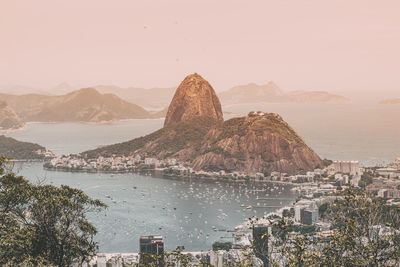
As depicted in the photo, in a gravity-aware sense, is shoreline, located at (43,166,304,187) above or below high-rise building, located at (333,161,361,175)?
below

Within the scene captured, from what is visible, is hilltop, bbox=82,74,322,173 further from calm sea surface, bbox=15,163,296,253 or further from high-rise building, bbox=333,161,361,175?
calm sea surface, bbox=15,163,296,253

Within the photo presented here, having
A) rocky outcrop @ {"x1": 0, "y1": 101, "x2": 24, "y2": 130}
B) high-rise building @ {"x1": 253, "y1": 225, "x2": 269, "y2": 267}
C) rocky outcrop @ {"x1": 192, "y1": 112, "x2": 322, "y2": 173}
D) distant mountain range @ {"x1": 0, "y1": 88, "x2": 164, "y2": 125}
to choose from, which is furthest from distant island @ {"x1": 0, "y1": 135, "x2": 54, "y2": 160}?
distant mountain range @ {"x1": 0, "y1": 88, "x2": 164, "y2": 125}

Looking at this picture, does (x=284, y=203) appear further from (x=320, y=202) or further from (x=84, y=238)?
(x=84, y=238)

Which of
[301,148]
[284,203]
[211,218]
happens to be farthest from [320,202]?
[301,148]

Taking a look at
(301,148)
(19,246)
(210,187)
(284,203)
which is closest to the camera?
(19,246)

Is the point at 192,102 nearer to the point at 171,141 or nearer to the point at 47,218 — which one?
the point at 171,141

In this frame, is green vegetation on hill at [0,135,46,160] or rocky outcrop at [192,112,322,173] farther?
green vegetation on hill at [0,135,46,160]
